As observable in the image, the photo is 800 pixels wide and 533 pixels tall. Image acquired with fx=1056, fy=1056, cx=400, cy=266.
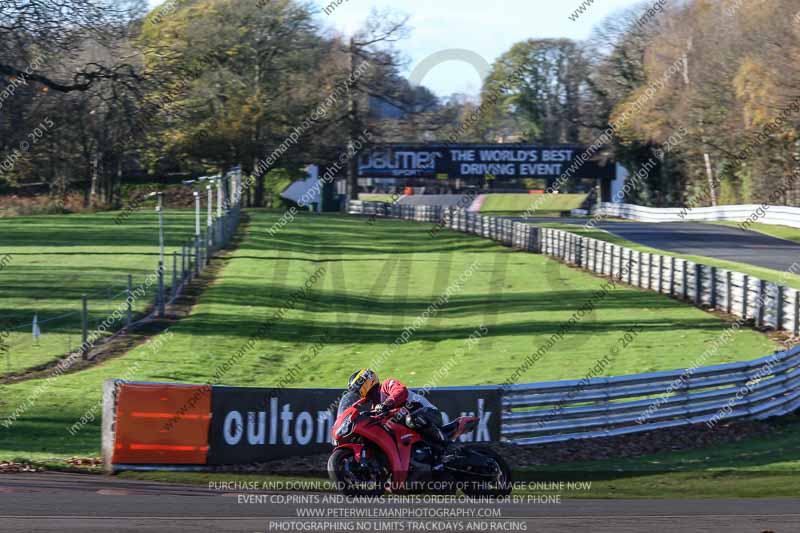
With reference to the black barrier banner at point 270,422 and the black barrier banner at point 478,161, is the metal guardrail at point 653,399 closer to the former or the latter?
the black barrier banner at point 270,422

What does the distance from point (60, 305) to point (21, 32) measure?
Result: 12.1 meters

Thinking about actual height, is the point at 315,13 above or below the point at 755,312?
above

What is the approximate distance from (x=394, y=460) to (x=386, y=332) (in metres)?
17.0

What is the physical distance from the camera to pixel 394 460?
10633mm

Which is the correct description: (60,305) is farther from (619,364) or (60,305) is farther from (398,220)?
(398,220)

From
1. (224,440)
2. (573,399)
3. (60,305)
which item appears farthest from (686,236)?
(224,440)

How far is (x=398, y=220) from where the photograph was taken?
72.7m

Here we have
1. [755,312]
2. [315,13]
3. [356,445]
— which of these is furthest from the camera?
[315,13]

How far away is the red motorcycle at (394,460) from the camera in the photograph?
1065cm

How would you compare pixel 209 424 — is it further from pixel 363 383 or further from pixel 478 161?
pixel 478 161

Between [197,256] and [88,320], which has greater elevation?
[197,256]

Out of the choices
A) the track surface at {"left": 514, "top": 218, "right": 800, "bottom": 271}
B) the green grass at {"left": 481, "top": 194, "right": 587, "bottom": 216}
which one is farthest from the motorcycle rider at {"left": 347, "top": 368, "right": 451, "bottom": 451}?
the green grass at {"left": 481, "top": 194, "right": 587, "bottom": 216}

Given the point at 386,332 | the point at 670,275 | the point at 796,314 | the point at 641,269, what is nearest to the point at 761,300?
the point at 796,314

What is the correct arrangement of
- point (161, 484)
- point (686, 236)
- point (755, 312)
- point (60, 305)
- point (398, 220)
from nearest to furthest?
point (161, 484), point (755, 312), point (60, 305), point (686, 236), point (398, 220)
